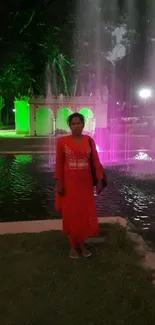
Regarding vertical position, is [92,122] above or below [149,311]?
above

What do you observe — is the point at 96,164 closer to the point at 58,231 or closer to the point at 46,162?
the point at 58,231

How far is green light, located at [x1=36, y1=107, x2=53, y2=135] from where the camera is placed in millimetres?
24938

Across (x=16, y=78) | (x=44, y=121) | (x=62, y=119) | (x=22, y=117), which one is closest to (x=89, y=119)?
(x=62, y=119)

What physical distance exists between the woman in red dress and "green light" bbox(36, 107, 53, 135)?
2087 centimetres

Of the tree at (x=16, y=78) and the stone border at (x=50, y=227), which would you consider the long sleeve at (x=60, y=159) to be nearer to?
the stone border at (x=50, y=227)

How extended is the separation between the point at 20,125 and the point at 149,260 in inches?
932

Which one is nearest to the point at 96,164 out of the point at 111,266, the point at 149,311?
the point at 111,266

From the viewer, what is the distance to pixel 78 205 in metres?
4.21

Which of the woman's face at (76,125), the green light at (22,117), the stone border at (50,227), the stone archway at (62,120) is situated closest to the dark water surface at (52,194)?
the stone border at (50,227)

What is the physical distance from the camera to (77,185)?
4.19m

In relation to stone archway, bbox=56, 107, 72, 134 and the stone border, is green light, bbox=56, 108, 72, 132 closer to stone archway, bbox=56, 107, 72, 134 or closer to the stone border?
stone archway, bbox=56, 107, 72, 134

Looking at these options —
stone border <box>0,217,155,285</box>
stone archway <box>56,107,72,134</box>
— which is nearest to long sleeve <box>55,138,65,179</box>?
stone border <box>0,217,155,285</box>

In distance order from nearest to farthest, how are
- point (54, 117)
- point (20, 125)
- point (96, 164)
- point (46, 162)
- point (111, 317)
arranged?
point (111, 317) → point (96, 164) → point (46, 162) → point (54, 117) → point (20, 125)

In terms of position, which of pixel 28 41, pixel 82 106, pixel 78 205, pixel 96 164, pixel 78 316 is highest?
pixel 28 41
